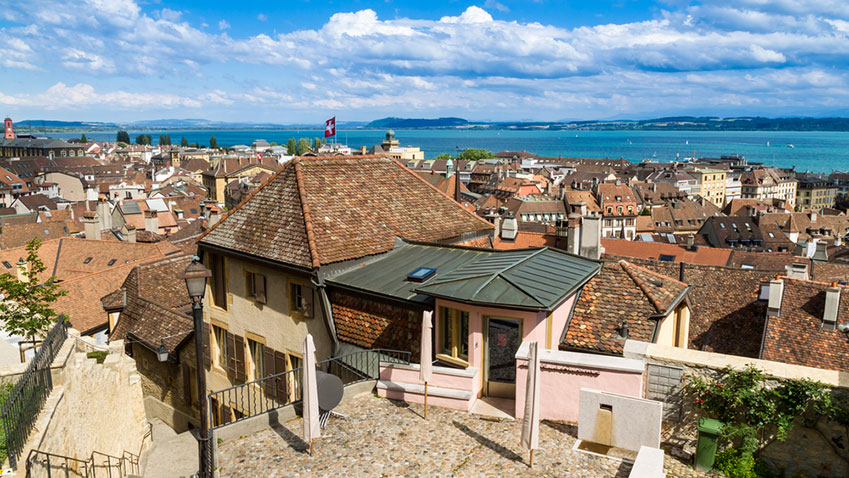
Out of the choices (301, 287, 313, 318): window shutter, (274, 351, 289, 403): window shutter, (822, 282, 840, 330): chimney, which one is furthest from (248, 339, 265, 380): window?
(822, 282, 840, 330): chimney

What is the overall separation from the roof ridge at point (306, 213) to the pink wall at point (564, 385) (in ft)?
23.8

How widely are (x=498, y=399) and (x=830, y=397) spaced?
20.5 feet

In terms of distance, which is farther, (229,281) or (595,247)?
(595,247)

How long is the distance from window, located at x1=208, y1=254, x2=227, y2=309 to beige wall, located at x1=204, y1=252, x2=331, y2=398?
0.19m

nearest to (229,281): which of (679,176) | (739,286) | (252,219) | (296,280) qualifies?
(252,219)

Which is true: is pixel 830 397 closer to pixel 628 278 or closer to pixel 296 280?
pixel 628 278

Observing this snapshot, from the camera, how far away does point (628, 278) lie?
16203mm

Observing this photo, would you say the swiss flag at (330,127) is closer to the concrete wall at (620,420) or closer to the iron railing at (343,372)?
the iron railing at (343,372)

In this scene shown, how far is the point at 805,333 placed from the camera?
23453 millimetres

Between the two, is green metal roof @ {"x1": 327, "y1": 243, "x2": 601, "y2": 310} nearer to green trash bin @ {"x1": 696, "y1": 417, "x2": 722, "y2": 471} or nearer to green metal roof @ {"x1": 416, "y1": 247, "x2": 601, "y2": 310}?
green metal roof @ {"x1": 416, "y1": 247, "x2": 601, "y2": 310}

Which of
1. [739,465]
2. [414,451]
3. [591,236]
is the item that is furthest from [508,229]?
[739,465]

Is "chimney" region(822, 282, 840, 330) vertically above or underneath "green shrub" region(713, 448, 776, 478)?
underneath

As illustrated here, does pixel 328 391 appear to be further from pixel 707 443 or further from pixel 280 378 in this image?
pixel 280 378

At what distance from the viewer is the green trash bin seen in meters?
10.8
